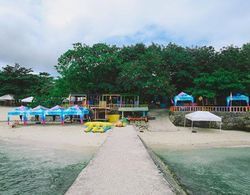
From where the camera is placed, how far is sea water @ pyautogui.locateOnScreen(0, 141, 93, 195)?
23.2 feet

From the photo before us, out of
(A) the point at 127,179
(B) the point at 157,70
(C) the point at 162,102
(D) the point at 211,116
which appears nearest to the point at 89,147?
(A) the point at 127,179

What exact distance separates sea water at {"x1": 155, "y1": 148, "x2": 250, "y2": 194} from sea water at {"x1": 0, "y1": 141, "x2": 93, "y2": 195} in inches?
163

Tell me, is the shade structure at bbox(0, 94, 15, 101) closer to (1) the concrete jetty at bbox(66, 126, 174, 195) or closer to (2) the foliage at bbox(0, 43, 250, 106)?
(2) the foliage at bbox(0, 43, 250, 106)

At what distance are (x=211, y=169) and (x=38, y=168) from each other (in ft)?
24.7

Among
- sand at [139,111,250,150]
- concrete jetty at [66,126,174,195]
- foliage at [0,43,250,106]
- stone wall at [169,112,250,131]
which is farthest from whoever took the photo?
foliage at [0,43,250,106]

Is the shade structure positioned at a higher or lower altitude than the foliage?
lower

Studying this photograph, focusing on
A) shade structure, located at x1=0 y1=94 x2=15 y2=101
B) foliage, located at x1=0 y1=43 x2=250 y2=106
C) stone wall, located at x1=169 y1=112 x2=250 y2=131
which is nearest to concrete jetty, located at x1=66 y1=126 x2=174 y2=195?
stone wall, located at x1=169 y1=112 x2=250 y2=131

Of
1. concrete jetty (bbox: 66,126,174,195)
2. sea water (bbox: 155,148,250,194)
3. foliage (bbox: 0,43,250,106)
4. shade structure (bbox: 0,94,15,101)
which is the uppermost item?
foliage (bbox: 0,43,250,106)

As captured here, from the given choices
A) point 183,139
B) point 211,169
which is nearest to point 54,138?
point 183,139

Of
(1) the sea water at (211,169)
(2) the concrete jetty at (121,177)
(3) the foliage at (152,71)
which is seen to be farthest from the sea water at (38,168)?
(3) the foliage at (152,71)

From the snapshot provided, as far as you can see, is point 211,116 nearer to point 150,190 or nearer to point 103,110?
point 103,110

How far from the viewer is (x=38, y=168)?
9180mm

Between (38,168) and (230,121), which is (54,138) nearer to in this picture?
(38,168)

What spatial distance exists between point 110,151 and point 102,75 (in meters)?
18.7
